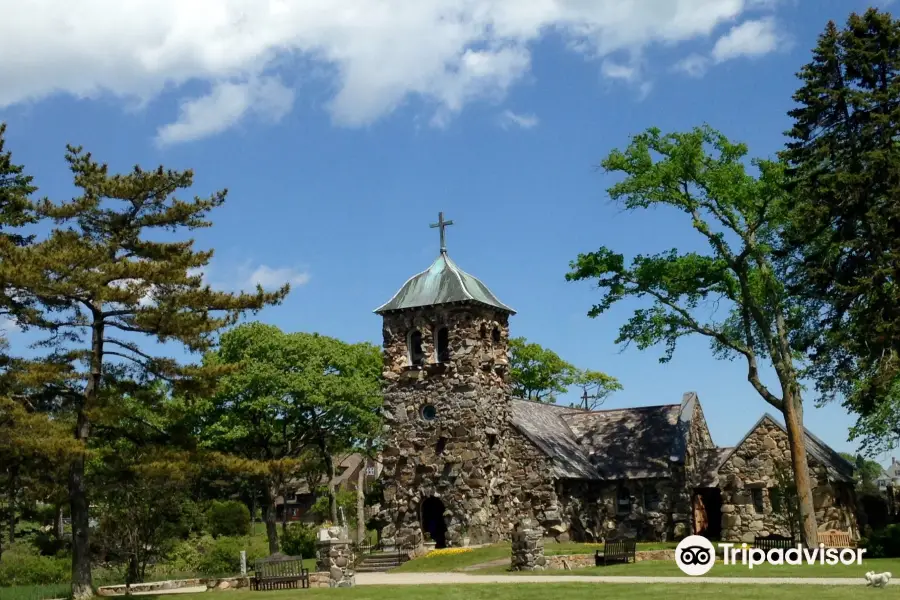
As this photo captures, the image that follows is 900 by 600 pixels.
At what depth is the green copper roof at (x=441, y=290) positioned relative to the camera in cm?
4297

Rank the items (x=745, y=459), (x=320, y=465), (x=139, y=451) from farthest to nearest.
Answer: (x=320, y=465)
(x=745, y=459)
(x=139, y=451)

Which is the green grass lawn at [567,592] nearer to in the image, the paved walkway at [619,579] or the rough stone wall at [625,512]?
the paved walkway at [619,579]

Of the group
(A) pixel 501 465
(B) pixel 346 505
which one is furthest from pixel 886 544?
(B) pixel 346 505

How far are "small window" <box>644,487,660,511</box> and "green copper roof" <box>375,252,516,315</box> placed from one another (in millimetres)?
10070

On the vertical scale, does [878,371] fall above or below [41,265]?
below

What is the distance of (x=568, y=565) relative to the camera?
30.7m

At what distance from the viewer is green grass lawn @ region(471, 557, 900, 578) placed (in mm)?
24188

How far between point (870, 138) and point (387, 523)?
24682mm

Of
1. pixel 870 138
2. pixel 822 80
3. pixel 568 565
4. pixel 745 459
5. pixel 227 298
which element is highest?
pixel 822 80

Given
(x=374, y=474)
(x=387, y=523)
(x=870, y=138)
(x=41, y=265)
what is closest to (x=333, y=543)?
(x=41, y=265)

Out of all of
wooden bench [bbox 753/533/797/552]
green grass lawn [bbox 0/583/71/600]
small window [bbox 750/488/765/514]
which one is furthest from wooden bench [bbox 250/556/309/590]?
small window [bbox 750/488/765/514]

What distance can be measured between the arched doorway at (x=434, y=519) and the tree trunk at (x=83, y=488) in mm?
18331

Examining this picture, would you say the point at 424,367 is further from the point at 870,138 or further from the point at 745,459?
the point at 870,138

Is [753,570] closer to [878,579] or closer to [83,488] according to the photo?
[878,579]
